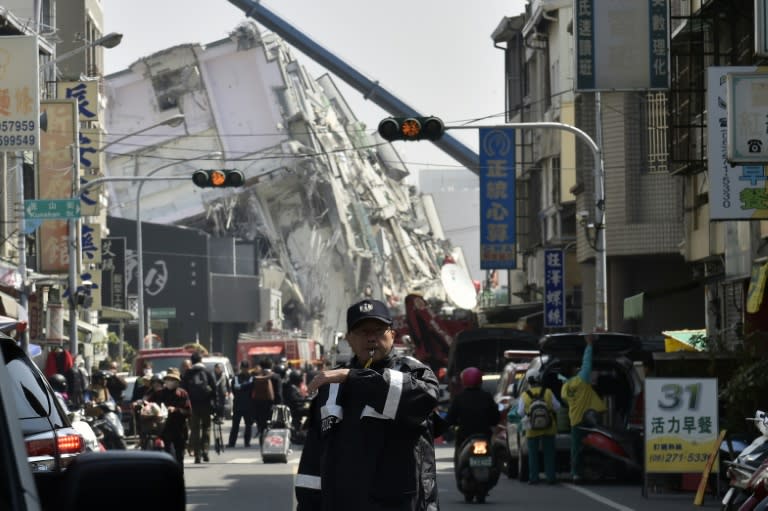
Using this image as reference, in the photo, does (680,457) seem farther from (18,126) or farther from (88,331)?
(88,331)

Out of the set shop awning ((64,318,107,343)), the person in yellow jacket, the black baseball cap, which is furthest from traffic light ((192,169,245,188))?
the black baseball cap

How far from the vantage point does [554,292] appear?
4322 cm

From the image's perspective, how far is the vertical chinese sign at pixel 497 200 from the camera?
50969 millimetres

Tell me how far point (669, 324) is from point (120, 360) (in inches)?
1060

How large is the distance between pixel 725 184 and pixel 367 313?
17.6 metres

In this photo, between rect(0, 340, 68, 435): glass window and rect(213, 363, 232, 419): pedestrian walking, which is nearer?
rect(0, 340, 68, 435): glass window

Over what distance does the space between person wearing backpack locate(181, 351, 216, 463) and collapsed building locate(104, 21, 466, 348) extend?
7226 centimetres

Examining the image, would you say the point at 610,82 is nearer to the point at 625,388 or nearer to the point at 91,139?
the point at 625,388

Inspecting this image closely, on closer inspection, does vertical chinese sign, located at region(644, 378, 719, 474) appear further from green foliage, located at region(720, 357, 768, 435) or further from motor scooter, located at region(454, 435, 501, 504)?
motor scooter, located at region(454, 435, 501, 504)

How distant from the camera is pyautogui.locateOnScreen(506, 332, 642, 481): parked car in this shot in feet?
77.5

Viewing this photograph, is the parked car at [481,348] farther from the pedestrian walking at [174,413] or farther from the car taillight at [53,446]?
the car taillight at [53,446]

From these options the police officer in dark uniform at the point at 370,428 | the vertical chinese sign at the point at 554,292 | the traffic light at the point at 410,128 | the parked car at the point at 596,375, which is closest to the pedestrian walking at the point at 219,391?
the traffic light at the point at 410,128

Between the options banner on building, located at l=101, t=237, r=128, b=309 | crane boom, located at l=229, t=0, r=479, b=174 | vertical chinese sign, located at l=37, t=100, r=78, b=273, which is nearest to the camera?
vertical chinese sign, located at l=37, t=100, r=78, b=273

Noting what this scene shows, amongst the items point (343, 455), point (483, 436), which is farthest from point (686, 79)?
point (343, 455)
